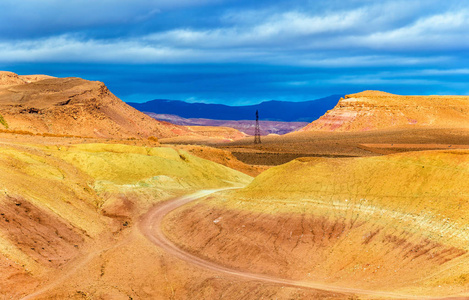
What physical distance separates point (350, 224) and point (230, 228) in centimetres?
798

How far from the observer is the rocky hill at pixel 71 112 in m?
112

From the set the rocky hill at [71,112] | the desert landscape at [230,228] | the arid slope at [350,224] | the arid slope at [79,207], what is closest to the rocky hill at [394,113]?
the rocky hill at [71,112]

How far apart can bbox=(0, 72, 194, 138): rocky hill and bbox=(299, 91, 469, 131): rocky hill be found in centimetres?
5624

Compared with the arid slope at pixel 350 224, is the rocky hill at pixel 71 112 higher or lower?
higher

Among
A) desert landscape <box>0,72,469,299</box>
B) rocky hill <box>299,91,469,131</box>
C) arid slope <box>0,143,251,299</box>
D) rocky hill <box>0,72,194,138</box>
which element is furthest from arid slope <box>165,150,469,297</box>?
rocky hill <box>299,91,469,131</box>

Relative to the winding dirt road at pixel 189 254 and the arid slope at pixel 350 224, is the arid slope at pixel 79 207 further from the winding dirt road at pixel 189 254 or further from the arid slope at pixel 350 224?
the arid slope at pixel 350 224

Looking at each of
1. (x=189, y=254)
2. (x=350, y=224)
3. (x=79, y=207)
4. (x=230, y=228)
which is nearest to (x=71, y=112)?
(x=79, y=207)

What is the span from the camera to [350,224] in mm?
31531

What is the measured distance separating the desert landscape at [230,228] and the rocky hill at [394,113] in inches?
4438

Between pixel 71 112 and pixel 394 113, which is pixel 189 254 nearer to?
pixel 71 112

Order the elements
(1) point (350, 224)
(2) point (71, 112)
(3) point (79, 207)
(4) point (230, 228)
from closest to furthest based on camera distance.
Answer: (1) point (350, 224) < (4) point (230, 228) < (3) point (79, 207) < (2) point (71, 112)

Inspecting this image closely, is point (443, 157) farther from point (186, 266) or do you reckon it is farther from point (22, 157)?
point (22, 157)

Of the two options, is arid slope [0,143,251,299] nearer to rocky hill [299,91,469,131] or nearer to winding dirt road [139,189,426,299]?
winding dirt road [139,189,426,299]

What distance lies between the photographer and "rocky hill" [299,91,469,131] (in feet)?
510
